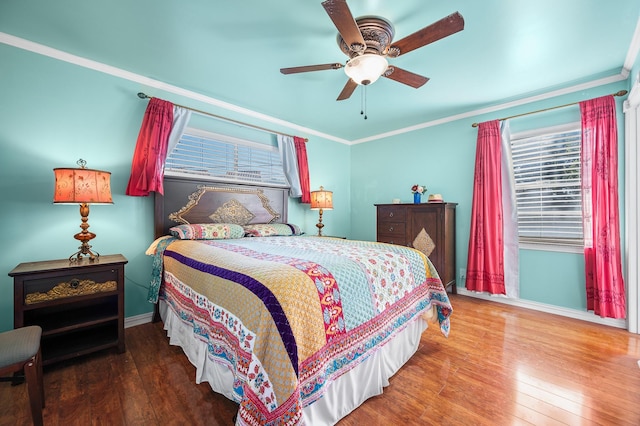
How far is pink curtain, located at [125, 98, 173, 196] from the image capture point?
2475 mm

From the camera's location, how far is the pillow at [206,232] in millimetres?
2486

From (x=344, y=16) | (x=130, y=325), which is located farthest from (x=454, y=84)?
(x=130, y=325)

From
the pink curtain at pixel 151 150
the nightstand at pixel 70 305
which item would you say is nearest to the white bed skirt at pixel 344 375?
the nightstand at pixel 70 305

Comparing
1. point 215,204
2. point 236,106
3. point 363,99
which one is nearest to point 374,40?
point 363,99

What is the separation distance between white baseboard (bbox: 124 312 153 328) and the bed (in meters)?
0.36

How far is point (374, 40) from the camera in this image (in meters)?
1.80

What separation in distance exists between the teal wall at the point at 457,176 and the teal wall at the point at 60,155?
322cm

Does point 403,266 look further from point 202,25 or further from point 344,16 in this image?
point 202,25

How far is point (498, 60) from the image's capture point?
231 centimetres

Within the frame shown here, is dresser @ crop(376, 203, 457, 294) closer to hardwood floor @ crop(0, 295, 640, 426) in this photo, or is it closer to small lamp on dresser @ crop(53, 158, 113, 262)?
hardwood floor @ crop(0, 295, 640, 426)

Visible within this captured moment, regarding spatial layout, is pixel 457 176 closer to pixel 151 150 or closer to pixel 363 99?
pixel 363 99

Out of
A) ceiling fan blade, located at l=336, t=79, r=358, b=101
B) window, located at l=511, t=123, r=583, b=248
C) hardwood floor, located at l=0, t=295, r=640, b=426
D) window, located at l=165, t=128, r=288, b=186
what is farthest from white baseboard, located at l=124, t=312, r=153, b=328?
window, located at l=511, t=123, r=583, b=248

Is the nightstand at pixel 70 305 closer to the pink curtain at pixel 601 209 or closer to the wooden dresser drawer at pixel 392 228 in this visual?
the wooden dresser drawer at pixel 392 228

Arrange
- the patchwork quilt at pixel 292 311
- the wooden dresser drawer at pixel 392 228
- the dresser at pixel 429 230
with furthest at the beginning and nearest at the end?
the wooden dresser drawer at pixel 392 228
the dresser at pixel 429 230
the patchwork quilt at pixel 292 311
